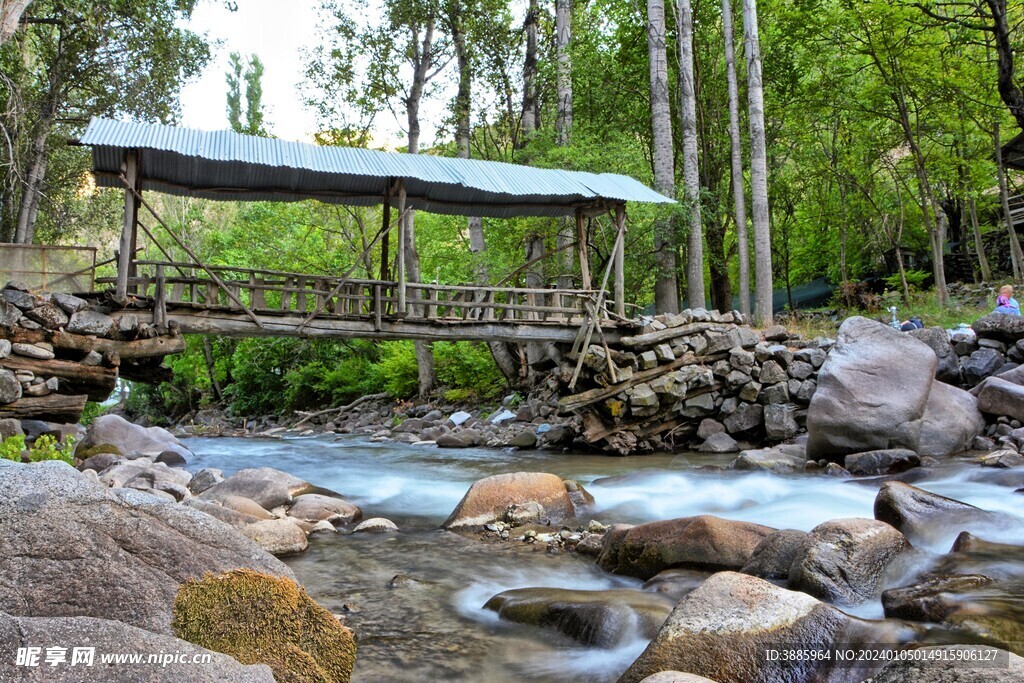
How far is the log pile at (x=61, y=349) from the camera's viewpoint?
924 centimetres

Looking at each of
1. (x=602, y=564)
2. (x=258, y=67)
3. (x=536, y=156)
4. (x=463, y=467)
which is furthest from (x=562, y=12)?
(x=258, y=67)

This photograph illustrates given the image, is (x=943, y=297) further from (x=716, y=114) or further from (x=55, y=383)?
(x=55, y=383)

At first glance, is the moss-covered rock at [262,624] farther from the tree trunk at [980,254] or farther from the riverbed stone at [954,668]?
the tree trunk at [980,254]

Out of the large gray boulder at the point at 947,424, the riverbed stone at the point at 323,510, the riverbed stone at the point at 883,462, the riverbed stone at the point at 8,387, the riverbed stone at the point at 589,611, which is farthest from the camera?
the large gray boulder at the point at 947,424

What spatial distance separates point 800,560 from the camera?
4551mm

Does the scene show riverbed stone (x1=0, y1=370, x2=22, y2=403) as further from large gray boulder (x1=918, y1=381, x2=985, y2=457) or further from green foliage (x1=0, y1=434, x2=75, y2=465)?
large gray boulder (x1=918, y1=381, x2=985, y2=457)

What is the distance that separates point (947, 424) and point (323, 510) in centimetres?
798

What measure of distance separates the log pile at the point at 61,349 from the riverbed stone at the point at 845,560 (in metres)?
8.84

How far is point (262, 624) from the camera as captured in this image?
3.33 metres

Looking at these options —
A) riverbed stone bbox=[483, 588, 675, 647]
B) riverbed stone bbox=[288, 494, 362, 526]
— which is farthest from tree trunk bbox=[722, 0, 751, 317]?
riverbed stone bbox=[483, 588, 675, 647]

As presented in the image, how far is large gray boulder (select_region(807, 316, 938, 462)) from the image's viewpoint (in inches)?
372

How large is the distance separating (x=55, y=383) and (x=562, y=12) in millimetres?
14902

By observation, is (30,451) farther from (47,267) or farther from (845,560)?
(845,560)

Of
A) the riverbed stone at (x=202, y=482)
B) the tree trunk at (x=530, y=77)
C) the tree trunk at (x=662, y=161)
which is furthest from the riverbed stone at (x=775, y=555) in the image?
the tree trunk at (x=530, y=77)
